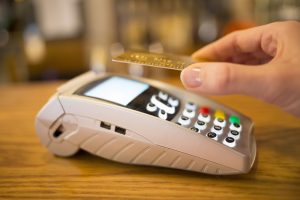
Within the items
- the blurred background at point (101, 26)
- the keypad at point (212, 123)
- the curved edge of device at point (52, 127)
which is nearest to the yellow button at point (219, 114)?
the keypad at point (212, 123)

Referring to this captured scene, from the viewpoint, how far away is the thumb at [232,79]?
1.09 ft

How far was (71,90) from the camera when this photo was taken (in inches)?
16.7

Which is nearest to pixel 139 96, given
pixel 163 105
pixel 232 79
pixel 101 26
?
pixel 163 105

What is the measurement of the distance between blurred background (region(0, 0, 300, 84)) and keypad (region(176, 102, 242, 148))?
1.02 m

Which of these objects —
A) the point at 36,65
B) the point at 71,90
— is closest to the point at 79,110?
A: the point at 71,90

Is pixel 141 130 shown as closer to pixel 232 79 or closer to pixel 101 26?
pixel 232 79

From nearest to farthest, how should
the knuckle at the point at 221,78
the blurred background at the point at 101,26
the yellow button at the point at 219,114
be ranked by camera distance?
the knuckle at the point at 221,78
the yellow button at the point at 219,114
the blurred background at the point at 101,26

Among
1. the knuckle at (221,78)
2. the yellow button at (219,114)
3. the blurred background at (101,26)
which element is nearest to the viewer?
the knuckle at (221,78)

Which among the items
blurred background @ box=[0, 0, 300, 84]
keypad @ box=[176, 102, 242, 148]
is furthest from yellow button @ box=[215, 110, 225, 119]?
blurred background @ box=[0, 0, 300, 84]

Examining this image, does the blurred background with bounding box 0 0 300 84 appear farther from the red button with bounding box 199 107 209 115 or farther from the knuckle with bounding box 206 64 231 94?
the knuckle with bounding box 206 64 231 94

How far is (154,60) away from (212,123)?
10cm

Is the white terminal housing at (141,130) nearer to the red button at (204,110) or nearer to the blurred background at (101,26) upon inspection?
the red button at (204,110)

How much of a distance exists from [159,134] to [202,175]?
7 centimetres

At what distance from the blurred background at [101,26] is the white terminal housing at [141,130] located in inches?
40.5
